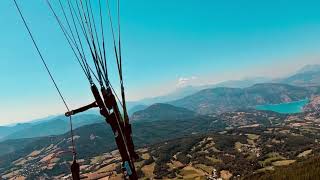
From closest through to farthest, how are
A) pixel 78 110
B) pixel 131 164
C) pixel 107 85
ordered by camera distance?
pixel 131 164 < pixel 107 85 < pixel 78 110

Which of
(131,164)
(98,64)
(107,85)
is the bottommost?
(131,164)

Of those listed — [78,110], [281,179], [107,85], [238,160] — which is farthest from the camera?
[238,160]

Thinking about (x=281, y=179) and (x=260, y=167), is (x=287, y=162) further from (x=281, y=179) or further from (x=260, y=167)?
(x=281, y=179)

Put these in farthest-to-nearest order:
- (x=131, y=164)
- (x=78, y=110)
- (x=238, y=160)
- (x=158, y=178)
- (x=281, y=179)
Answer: (x=238, y=160), (x=158, y=178), (x=281, y=179), (x=78, y=110), (x=131, y=164)

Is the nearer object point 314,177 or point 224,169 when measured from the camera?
point 314,177

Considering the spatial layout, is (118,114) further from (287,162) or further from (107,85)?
(287,162)

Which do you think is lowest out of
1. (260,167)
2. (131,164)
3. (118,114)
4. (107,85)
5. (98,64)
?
(260,167)

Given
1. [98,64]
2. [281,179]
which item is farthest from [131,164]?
[281,179]

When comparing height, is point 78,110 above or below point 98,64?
below

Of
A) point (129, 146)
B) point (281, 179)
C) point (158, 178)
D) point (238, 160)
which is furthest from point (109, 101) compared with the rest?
point (238, 160)
